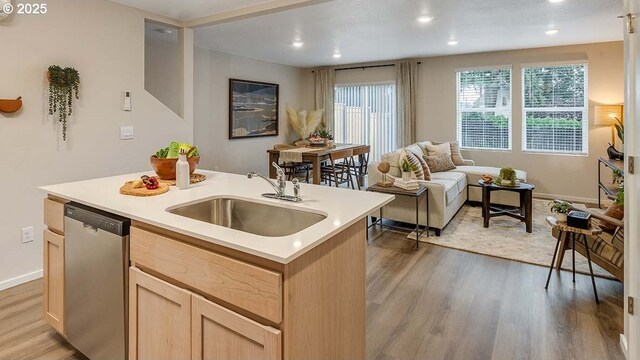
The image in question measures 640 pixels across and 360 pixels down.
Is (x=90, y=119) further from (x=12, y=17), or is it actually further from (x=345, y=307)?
(x=345, y=307)

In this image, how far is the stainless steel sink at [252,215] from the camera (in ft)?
5.60

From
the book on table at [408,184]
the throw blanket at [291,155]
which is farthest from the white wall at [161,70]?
the book on table at [408,184]

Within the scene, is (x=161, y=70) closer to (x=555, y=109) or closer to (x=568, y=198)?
(x=555, y=109)

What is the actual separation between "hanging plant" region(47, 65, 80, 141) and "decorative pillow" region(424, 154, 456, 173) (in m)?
4.40

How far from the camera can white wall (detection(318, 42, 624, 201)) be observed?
553cm

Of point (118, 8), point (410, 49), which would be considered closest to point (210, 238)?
point (118, 8)

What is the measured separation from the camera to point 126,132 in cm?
355

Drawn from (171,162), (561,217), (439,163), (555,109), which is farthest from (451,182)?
(171,162)

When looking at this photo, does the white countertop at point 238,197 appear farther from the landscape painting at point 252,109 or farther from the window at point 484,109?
the window at point 484,109

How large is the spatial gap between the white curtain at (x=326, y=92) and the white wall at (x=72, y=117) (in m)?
4.67

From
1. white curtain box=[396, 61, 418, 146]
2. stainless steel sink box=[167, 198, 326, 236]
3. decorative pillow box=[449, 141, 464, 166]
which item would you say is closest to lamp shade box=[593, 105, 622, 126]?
decorative pillow box=[449, 141, 464, 166]

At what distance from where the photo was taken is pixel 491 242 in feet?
12.5

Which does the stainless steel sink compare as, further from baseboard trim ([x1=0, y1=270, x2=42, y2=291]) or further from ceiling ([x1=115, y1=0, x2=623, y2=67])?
ceiling ([x1=115, y1=0, x2=623, y2=67])

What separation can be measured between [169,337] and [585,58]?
6.76 meters
